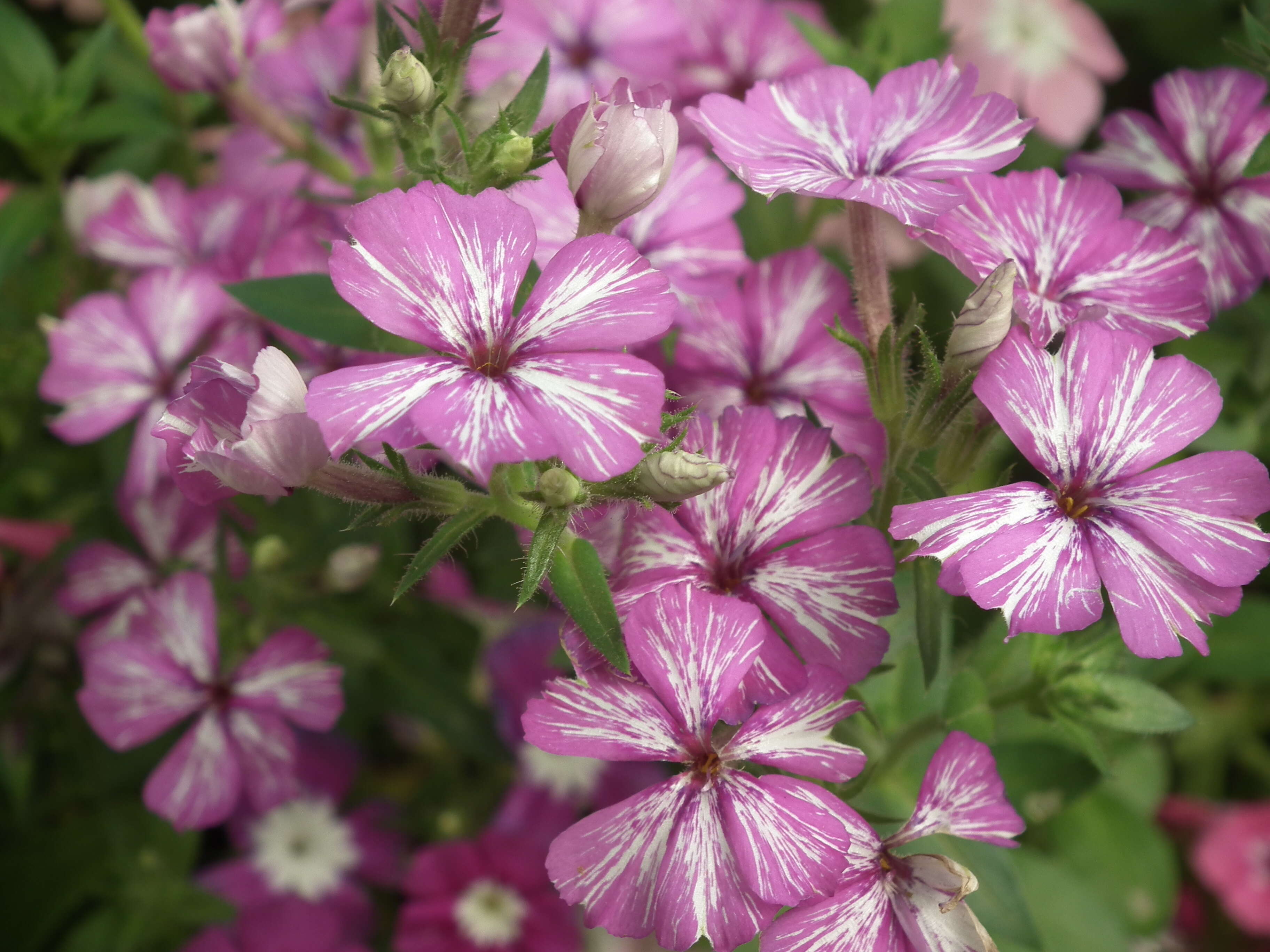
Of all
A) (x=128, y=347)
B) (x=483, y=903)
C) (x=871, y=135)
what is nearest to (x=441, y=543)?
(x=871, y=135)

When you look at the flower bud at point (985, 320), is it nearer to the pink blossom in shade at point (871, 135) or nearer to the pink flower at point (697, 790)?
the pink blossom in shade at point (871, 135)

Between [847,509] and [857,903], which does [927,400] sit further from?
[857,903]

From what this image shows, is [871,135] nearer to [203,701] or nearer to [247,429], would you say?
[247,429]

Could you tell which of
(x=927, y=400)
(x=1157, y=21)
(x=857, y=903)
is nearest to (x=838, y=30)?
(x=1157, y=21)

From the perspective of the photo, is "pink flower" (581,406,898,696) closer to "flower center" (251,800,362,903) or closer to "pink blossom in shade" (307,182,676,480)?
"pink blossom in shade" (307,182,676,480)

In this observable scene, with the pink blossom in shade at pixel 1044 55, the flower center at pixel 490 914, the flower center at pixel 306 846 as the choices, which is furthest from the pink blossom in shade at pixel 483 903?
the pink blossom in shade at pixel 1044 55

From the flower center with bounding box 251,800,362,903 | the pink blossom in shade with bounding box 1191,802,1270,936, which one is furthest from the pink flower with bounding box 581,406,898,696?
the pink blossom in shade with bounding box 1191,802,1270,936
